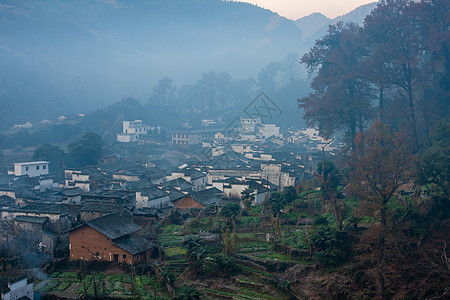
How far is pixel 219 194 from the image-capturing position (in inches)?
1065

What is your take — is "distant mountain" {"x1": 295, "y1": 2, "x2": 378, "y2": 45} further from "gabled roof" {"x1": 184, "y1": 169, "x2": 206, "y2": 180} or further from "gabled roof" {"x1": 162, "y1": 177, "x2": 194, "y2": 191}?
"gabled roof" {"x1": 162, "y1": 177, "x2": 194, "y2": 191}

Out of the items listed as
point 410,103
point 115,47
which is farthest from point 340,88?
point 115,47

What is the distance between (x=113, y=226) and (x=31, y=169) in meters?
20.4

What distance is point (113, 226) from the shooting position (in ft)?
57.0

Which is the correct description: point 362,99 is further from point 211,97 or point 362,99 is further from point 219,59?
point 219,59

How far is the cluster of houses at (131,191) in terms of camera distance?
56.4ft

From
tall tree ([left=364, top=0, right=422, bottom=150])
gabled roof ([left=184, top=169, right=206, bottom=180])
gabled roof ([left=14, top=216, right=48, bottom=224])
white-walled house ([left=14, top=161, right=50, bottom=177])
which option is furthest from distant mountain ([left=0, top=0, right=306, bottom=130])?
tall tree ([left=364, top=0, right=422, bottom=150])

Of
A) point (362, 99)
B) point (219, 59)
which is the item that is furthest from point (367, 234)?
point (219, 59)

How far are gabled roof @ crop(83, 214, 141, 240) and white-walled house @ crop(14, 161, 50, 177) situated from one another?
1948cm

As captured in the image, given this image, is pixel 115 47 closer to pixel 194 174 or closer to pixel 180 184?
pixel 194 174

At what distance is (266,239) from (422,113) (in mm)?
11681

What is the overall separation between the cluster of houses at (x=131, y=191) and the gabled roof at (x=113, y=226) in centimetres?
4

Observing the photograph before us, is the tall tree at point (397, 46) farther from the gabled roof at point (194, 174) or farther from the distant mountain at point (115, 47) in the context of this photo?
the distant mountain at point (115, 47)

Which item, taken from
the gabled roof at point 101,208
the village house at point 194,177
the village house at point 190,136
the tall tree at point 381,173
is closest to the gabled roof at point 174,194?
the village house at point 194,177
